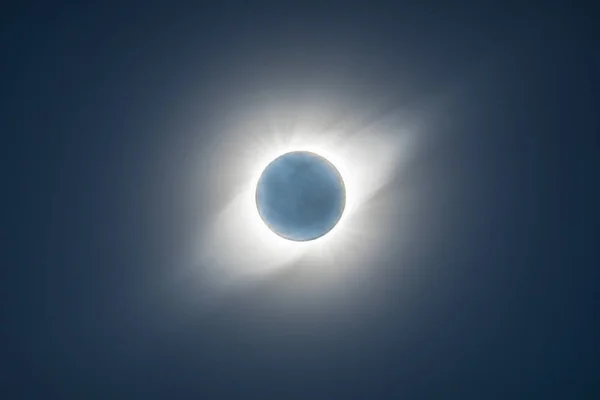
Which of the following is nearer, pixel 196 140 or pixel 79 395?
pixel 196 140

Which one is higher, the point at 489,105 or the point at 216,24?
the point at 216,24

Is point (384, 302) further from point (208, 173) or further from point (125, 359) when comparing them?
point (125, 359)

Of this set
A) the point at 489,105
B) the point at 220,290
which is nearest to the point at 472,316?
the point at 489,105

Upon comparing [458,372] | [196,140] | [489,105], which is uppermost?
[196,140]

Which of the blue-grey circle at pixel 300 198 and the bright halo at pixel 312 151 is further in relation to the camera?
the bright halo at pixel 312 151

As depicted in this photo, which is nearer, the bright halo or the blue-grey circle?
the blue-grey circle

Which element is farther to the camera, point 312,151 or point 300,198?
point 312,151

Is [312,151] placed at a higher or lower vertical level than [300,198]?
higher
